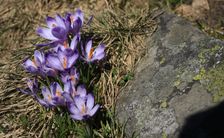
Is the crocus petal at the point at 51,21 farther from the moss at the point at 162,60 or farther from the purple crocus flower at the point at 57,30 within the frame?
the moss at the point at 162,60

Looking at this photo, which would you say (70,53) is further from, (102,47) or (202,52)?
(202,52)

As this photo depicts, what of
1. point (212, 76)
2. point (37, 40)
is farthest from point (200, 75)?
point (37, 40)

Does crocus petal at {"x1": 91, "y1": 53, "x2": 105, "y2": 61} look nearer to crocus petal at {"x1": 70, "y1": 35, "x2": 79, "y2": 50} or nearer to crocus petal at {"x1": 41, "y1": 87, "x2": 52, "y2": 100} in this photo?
crocus petal at {"x1": 70, "y1": 35, "x2": 79, "y2": 50}

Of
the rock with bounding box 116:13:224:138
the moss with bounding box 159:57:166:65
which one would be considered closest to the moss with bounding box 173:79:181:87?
the rock with bounding box 116:13:224:138

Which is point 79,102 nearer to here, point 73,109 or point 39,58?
point 73,109

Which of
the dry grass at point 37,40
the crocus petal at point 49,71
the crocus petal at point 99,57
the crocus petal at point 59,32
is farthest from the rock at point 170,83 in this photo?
the crocus petal at point 59,32

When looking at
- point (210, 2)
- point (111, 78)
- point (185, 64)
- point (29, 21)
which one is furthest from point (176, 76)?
point (29, 21)

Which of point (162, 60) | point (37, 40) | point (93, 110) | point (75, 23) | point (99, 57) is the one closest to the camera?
point (93, 110)
